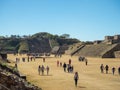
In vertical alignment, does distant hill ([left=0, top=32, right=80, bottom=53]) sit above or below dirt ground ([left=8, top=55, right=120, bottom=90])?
above

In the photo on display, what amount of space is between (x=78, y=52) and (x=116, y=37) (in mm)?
12824

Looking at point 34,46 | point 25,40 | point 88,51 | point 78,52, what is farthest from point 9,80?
point 25,40

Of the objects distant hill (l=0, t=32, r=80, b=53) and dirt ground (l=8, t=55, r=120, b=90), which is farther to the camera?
distant hill (l=0, t=32, r=80, b=53)

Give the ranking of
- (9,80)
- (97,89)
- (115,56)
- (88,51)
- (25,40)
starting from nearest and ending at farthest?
(9,80), (97,89), (115,56), (88,51), (25,40)

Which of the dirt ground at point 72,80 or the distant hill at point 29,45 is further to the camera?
the distant hill at point 29,45

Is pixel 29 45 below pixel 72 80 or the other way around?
the other way around

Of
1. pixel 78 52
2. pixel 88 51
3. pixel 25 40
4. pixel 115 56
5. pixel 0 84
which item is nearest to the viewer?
pixel 0 84

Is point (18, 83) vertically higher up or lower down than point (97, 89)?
higher up

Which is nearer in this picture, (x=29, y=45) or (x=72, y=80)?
(x=72, y=80)

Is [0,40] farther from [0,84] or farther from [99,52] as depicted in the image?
[0,84]

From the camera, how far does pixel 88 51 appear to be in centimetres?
8288

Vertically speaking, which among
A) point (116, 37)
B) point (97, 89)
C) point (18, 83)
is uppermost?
point (116, 37)

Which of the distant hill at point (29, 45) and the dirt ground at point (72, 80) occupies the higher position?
the distant hill at point (29, 45)

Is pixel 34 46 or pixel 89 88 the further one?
pixel 34 46
